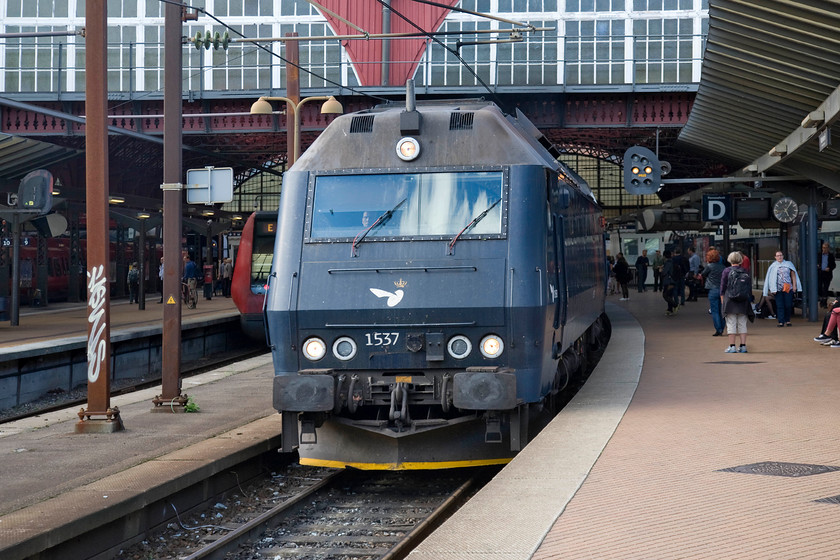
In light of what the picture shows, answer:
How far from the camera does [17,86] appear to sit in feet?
121

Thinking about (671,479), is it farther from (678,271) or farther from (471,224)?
(678,271)

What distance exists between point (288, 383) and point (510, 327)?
1.91 metres

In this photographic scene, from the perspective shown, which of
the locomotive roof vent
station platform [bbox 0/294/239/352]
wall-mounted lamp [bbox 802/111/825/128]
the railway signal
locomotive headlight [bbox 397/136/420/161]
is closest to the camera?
locomotive headlight [bbox 397/136/420/161]

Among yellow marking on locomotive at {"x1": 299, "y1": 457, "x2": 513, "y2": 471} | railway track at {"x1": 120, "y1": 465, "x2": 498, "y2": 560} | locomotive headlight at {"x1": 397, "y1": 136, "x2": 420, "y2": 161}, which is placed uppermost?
locomotive headlight at {"x1": 397, "y1": 136, "x2": 420, "y2": 161}

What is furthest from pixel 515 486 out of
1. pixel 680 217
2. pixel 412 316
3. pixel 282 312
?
pixel 680 217

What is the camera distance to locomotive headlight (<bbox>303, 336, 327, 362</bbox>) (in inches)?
361

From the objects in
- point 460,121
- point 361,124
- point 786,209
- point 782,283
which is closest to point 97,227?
point 361,124

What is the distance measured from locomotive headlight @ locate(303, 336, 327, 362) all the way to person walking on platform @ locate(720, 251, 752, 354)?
30.2 feet

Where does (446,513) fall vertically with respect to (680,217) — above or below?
below

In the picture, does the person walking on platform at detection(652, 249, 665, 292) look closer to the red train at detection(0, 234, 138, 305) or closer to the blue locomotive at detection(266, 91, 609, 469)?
the red train at detection(0, 234, 138, 305)

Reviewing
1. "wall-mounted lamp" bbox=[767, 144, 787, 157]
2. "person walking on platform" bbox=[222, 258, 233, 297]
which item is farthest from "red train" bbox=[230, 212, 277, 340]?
"person walking on platform" bbox=[222, 258, 233, 297]

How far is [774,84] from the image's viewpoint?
14.2m

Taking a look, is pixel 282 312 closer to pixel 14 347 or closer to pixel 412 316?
pixel 412 316

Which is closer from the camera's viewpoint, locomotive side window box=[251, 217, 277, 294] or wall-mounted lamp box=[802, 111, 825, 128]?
wall-mounted lamp box=[802, 111, 825, 128]
